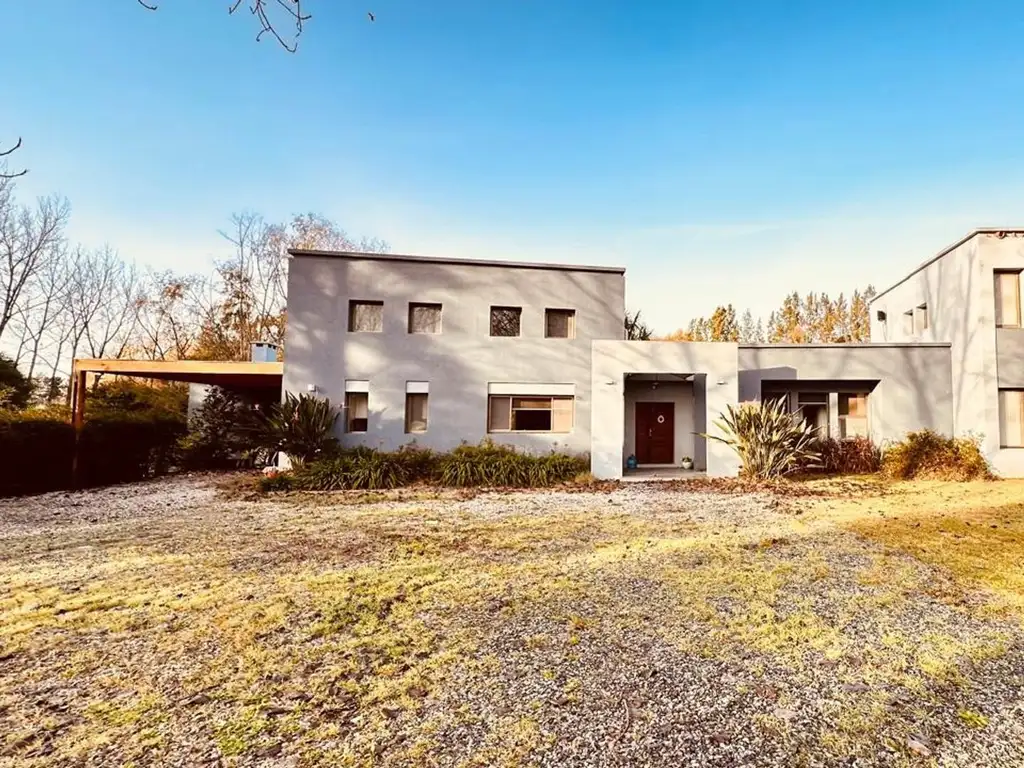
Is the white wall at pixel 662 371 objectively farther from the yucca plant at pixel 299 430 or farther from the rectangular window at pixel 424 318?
the yucca plant at pixel 299 430

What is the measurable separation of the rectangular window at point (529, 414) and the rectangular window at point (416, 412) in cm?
176

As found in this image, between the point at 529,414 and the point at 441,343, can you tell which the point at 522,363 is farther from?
the point at 441,343

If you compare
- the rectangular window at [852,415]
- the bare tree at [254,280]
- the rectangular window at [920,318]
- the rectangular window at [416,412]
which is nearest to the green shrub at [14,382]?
the bare tree at [254,280]

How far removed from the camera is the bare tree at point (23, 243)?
20.3 m

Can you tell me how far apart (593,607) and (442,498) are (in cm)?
624

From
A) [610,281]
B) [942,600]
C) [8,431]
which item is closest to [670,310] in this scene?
[610,281]

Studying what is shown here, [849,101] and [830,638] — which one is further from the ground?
[849,101]

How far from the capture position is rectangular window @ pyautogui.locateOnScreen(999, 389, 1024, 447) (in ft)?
39.6

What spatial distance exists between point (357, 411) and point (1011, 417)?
56.1 ft

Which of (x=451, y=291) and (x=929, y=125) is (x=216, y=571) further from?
A: (x=929, y=125)

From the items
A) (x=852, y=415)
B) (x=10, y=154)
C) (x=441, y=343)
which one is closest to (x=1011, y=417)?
(x=852, y=415)

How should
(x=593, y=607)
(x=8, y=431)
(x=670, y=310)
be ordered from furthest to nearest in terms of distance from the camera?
1. (x=670, y=310)
2. (x=8, y=431)
3. (x=593, y=607)

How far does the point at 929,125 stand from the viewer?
10438 millimetres

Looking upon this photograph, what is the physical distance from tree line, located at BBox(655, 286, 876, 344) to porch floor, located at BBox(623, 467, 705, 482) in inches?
1167
